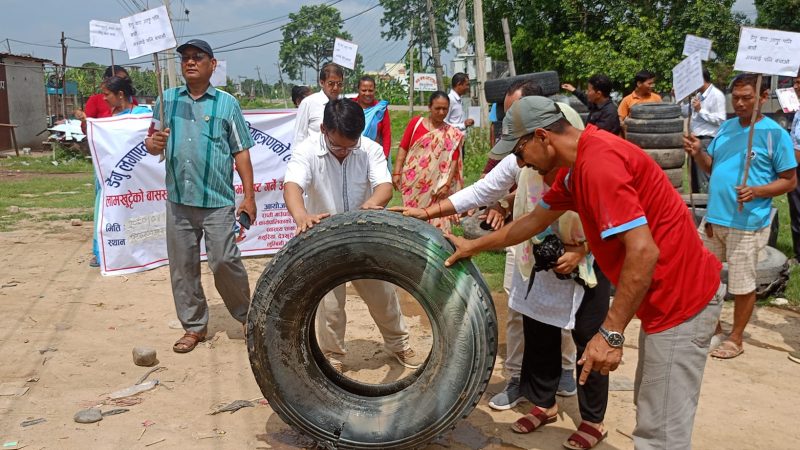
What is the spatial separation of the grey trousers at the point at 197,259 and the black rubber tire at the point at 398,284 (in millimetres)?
1628

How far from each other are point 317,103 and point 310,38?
75.6 m

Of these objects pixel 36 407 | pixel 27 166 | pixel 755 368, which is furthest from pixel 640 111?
pixel 27 166

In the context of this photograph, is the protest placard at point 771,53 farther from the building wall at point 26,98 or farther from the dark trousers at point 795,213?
the building wall at point 26,98

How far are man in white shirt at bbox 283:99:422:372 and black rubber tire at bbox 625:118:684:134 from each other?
21.1ft

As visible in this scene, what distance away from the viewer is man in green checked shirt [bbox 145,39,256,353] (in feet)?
15.6

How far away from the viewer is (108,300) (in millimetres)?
6043

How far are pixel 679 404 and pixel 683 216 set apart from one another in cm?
72

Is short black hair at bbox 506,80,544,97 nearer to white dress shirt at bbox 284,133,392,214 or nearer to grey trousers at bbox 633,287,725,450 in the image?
white dress shirt at bbox 284,133,392,214

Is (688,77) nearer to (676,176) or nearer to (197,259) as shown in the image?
(197,259)

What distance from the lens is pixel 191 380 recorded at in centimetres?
434

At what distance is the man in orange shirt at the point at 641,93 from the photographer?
9.49 m

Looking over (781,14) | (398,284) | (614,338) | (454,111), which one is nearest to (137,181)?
(398,284)

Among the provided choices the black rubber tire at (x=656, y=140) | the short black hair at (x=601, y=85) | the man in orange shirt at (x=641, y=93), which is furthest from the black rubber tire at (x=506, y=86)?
the black rubber tire at (x=656, y=140)

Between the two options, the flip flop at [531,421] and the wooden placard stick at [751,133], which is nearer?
the flip flop at [531,421]
